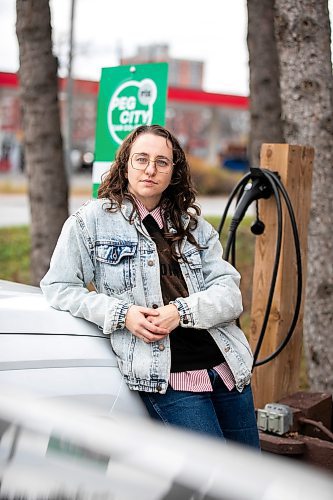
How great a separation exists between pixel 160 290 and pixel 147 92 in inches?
95.1

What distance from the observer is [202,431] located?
2953mm

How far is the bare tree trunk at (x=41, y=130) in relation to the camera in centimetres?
754

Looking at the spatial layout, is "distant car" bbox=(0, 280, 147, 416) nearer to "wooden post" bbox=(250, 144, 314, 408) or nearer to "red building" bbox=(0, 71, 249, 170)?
"wooden post" bbox=(250, 144, 314, 408)

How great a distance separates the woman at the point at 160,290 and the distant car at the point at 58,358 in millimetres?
48

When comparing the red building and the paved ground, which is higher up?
the red building

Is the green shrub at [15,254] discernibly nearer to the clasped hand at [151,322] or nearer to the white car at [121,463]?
the clasped hand at [151,322]

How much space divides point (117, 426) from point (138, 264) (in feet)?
6.56

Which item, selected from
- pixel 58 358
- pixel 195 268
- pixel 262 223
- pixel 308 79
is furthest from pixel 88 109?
pixel 58 358

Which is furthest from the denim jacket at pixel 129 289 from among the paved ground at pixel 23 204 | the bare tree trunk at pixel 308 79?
the paved ground at pixel 23 204

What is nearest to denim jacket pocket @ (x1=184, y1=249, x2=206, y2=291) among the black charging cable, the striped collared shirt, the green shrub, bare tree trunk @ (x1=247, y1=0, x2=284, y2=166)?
the striped collared shirt

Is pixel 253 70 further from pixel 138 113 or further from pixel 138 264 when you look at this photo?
pixel 138 264

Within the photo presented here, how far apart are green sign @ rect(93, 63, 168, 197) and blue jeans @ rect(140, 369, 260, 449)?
7.69 ft

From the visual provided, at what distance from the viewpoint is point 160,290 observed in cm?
305

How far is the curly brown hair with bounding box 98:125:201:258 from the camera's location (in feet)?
10.4
